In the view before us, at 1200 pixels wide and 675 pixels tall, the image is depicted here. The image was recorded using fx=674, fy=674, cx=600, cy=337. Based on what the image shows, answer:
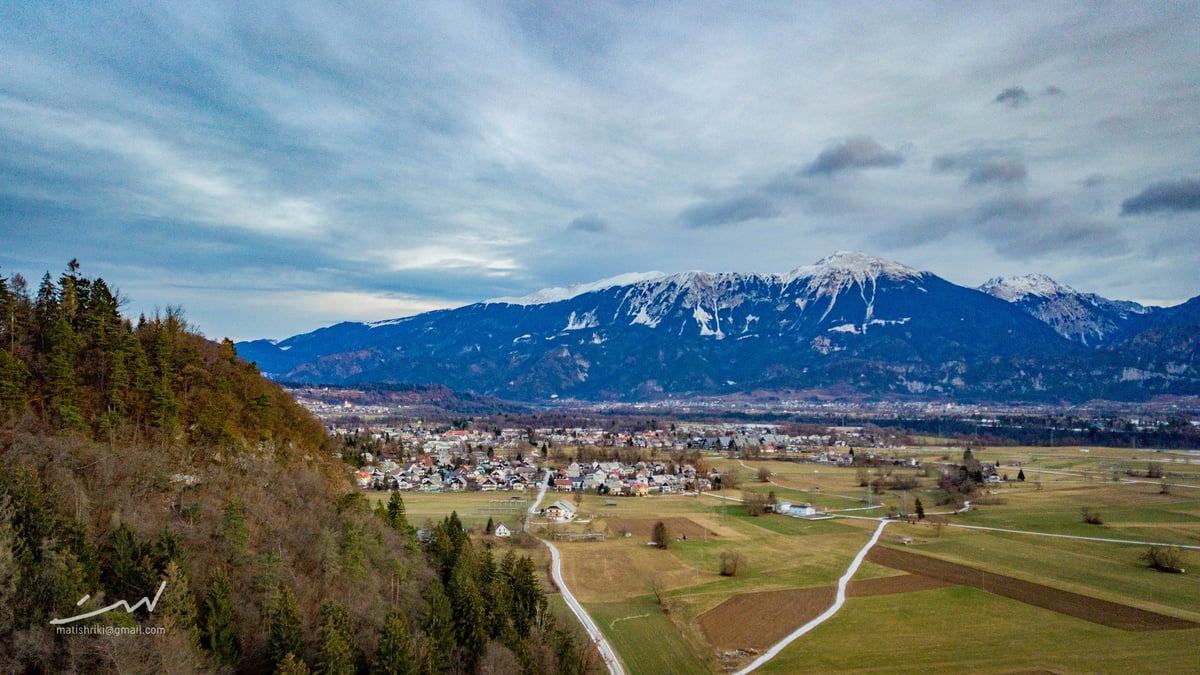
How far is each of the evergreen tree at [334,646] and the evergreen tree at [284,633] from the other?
2.14 ft

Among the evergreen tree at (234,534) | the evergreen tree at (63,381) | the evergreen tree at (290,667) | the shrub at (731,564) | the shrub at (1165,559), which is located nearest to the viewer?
the evergreen tree at (290,667)

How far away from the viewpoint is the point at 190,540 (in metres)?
21.1

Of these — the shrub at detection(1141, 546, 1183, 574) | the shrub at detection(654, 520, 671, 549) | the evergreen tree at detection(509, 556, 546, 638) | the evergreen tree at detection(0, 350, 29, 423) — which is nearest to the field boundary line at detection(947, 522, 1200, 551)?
the shrub at detection(1141, 546, 1183, 574)

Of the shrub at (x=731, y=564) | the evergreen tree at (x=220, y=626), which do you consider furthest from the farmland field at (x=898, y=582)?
the evergreen tree at (x=220, y=626)

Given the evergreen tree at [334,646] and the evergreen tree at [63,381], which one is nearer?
the evergreen tree at [334,646]

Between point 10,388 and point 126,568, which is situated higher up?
point 10,388

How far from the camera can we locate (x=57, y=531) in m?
18.3

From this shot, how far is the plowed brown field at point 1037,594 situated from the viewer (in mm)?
27234

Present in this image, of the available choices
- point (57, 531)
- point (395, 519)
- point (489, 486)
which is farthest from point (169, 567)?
point (489, 486)

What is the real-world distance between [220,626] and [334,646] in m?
3.20

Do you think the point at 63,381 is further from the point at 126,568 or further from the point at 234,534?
the point at 126,568

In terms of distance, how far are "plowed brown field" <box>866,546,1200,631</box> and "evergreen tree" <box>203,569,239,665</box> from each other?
104 feet

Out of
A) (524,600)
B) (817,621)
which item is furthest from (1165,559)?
(524,600)

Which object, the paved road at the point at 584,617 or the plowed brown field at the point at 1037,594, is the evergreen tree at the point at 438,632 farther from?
the plowed brown field at the point at 1037,594
